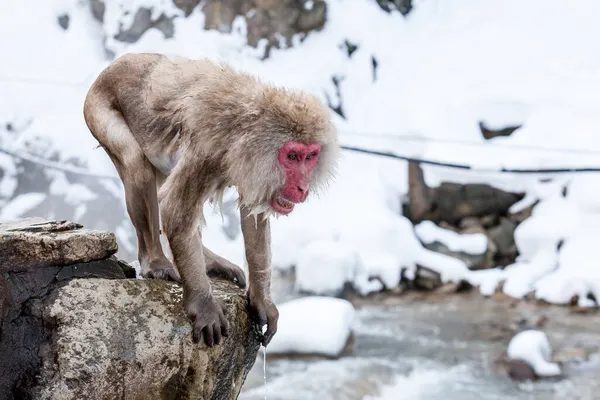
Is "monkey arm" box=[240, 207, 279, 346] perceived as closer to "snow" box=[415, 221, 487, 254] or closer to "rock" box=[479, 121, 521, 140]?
"snow" box=[415, 221, 487, 254]

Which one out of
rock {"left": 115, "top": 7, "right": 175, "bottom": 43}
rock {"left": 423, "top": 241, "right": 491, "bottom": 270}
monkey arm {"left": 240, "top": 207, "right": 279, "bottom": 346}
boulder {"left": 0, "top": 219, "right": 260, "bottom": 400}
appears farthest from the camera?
rock {"left": 115, "top": 7, "right": 175, "bottom": 43}

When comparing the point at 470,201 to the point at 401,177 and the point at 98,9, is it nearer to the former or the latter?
the point at 401,177

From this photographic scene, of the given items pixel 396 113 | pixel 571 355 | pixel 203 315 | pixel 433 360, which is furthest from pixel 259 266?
pixel 396 113

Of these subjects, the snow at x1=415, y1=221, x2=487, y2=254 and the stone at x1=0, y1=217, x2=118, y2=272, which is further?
the snow at x1=415, y1=221, x2=487, y2=254

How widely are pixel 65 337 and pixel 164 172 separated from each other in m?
0.84

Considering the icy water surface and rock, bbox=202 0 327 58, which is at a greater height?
rock, bbox=202 0 327 58

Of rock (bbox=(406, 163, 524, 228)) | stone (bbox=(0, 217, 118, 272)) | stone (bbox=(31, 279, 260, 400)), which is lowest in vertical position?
rock (bbox=(406, 163, 524, 228))

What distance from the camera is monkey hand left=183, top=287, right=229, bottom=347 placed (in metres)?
2.81

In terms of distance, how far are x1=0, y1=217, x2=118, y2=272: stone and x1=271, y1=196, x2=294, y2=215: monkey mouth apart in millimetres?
670

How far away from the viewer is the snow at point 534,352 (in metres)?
6.57

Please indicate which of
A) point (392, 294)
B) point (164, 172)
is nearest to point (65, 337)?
point (164, 172)

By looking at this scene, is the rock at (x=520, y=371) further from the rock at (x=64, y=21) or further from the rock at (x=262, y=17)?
the rock at (x=64, y=21)

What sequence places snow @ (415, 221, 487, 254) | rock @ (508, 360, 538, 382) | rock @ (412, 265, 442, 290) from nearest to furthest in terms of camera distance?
1. rock @ (508, 360, 538, 382)
2. rock @ (412, 265, 442, 290)
3. snow @ (415, 221, 487, 254)

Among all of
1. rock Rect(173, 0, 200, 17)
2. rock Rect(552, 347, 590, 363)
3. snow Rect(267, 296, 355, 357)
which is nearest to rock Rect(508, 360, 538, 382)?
rock Rect(552, 347, 590, 363)
